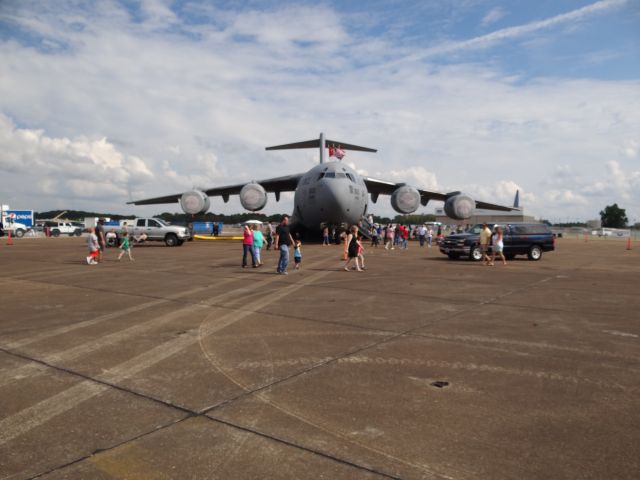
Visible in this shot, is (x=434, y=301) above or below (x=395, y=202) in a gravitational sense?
below

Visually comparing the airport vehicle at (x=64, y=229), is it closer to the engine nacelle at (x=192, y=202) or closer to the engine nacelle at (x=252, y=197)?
the engine nacelle at (x=192, y=202)

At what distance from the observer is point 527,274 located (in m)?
14.3

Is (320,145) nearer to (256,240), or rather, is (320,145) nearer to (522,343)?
(256,240)

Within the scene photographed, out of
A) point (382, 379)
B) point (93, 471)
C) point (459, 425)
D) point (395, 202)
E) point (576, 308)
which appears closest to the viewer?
point (93, 471)

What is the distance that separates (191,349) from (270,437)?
2597mm

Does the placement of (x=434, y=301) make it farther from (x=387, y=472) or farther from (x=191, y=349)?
(x=387, y=472)

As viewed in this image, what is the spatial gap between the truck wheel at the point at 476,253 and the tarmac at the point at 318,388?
406 inches

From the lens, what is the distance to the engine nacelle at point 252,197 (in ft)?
101

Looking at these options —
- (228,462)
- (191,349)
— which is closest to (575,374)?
(228,462)

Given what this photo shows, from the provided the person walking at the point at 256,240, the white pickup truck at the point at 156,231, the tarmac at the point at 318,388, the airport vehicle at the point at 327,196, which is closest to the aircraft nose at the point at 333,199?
the airport vehicle at the point at 327,196

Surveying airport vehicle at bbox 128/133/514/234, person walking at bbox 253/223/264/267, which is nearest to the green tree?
airport vehicle at bbox 128/133/514/234

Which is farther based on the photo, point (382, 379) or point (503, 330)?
point (503, 330)

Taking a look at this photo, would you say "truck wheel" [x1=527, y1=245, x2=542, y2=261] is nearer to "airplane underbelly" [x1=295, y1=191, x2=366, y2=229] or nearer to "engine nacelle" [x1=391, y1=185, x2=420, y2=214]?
"airplane underbelly" [x1=295, y1=191, x2=366, y2=229]

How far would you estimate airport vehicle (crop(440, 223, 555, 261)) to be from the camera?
64.8ft
